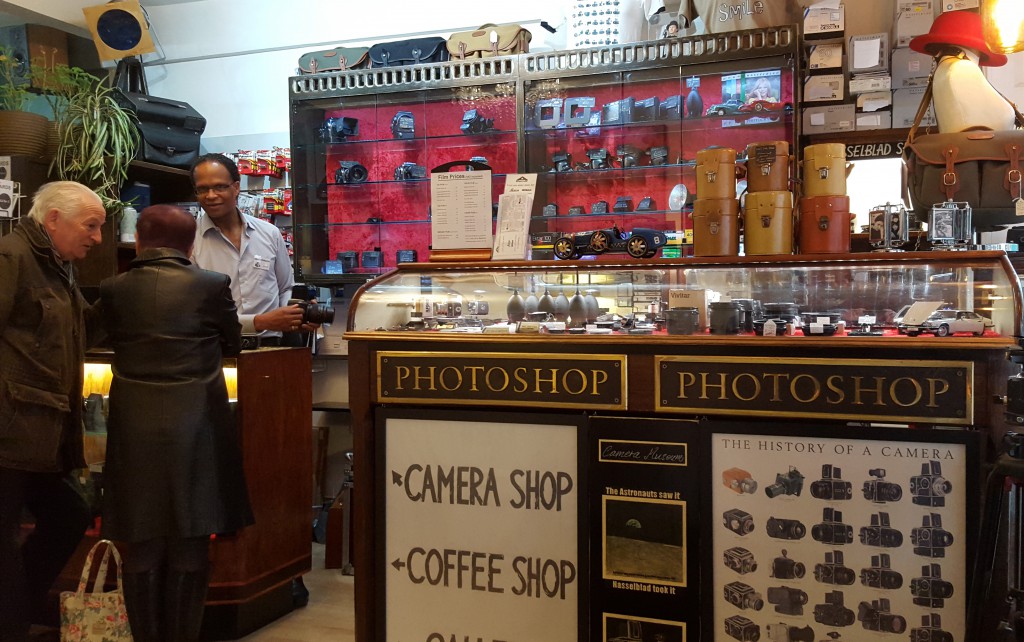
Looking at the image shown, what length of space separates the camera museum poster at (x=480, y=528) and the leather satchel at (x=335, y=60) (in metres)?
2.88

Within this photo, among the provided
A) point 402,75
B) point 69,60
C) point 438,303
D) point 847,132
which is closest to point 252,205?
point 402,75

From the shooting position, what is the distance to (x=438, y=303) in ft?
8.12

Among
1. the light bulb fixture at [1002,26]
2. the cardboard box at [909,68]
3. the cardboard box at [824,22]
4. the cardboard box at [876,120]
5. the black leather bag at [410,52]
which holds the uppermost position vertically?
the black leather bag at [410,52]

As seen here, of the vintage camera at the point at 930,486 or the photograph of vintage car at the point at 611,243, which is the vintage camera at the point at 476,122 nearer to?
the photograph of vintage car at the point at 611,243

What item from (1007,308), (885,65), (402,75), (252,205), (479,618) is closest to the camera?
(1007,308)

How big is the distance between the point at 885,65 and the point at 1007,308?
234cm

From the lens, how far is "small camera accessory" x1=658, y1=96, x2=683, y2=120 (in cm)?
401

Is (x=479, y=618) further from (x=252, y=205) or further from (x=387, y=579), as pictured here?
(x=252, y=205)

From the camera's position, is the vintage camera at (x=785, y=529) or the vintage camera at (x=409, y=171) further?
the vintage camera at (x=409, y=171)

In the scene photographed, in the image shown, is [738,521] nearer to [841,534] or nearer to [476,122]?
[841,534]

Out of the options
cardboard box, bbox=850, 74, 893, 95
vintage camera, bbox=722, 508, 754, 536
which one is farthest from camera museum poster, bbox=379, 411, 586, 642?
cardboard box, bbox=850, 74, 893, 95

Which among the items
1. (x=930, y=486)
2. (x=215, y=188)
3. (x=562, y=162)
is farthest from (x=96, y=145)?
(x=930, y=486)

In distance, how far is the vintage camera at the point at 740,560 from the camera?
6.70 ft

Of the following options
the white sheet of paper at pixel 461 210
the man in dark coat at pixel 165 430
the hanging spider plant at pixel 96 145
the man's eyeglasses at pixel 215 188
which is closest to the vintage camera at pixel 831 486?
the white sheet of paper at pixel 461 210
